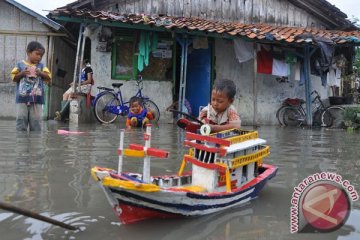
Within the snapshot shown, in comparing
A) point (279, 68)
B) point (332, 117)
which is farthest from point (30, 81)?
point (332, 117)

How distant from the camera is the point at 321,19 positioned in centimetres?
1440

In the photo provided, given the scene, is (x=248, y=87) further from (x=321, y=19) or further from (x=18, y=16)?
(x=18, y=16)

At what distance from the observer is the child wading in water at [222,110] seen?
3736mm

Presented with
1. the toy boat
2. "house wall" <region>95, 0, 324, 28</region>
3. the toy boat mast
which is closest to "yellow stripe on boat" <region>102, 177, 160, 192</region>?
the toy boat

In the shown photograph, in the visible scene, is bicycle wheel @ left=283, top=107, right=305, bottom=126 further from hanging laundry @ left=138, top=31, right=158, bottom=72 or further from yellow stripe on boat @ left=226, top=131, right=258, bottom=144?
yellow stripe on boat @ left=226, top=131, right=258, bottom=144

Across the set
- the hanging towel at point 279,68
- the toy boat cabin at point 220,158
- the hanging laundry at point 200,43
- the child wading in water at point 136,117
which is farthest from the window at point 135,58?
the toy boat cabin at point 220,158

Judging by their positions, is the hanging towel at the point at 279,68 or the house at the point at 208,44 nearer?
the house at the point at 208,44

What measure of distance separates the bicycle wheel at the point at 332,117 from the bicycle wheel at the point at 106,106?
19.5ft

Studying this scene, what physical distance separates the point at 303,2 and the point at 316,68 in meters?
2.44

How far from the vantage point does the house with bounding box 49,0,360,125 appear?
11.4 m

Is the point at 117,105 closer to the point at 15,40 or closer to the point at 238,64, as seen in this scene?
the point at 15,40

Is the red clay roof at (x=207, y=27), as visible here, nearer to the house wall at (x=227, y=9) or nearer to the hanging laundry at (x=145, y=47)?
the hanging laundry at (x=145, y=47)

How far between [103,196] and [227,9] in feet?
37.3

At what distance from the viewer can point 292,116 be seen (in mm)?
12875
